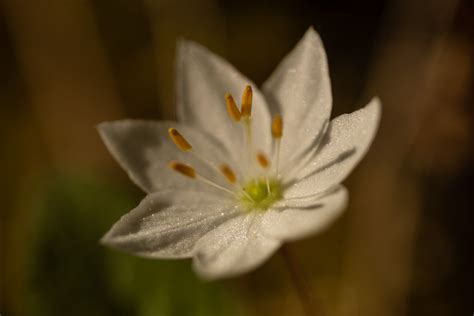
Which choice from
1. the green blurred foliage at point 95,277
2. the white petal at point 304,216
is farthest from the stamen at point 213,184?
the green blurred foliage at point 95,277

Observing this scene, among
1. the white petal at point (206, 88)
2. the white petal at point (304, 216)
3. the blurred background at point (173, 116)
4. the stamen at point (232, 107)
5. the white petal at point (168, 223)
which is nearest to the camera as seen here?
the white petal at point (304, 216)

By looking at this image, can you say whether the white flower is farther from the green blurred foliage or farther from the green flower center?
the green blurred foliage

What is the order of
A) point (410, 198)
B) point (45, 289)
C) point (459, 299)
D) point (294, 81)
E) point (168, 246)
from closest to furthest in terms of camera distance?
point (168, 246) < point (294, 81) < point (45, 289) < point (459, 299) < point (410, 198)

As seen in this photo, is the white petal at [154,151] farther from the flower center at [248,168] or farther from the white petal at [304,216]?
the white petal at [304,216]

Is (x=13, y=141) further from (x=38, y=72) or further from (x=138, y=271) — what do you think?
(x=138, y=271)

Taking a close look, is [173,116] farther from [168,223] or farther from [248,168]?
[168,223]

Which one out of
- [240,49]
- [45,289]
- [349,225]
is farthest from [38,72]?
[349,225]

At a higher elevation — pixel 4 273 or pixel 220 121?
pixel 220 121
